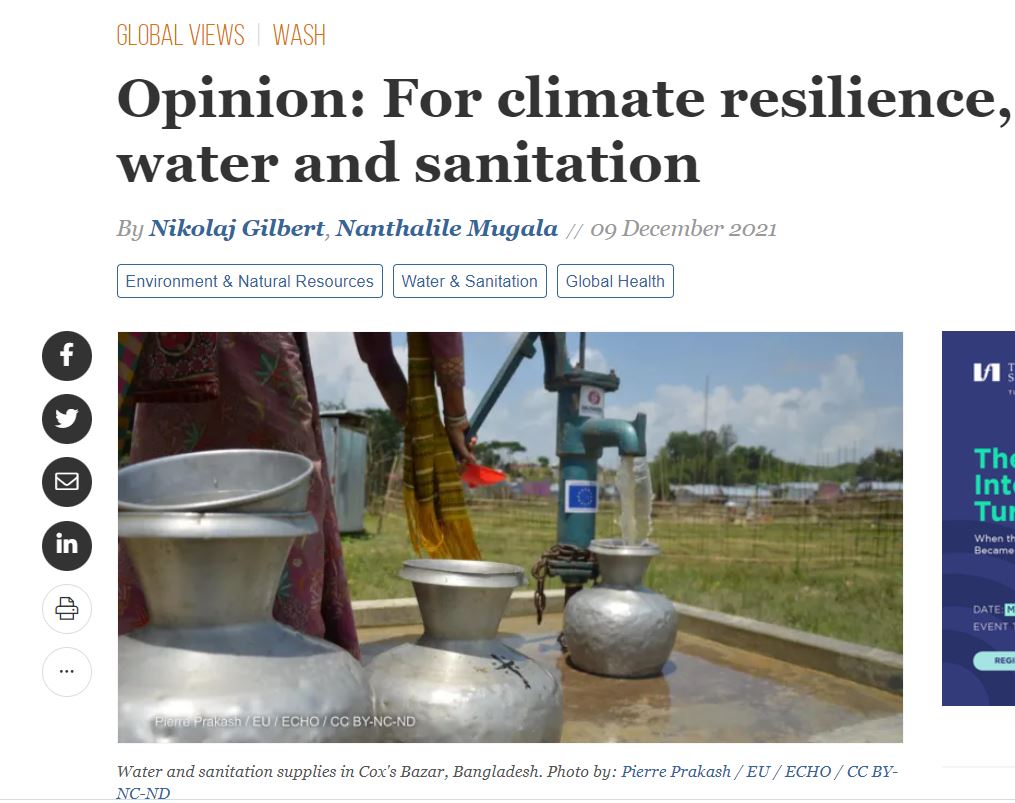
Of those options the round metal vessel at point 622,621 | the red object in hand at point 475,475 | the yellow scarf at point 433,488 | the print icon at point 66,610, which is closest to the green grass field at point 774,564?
the round metal vessel at point 622,621

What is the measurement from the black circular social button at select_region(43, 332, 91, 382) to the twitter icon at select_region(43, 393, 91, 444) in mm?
51

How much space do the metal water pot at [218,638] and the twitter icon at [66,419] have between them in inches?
13.8

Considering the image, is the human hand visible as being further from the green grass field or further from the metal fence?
the metal fence

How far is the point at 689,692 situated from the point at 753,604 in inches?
86.9

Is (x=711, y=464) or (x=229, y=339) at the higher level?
(x=229, y=339)

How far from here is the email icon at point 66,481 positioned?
5.94 ft

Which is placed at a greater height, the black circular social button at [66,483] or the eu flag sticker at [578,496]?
the black circular social button at [66,483]

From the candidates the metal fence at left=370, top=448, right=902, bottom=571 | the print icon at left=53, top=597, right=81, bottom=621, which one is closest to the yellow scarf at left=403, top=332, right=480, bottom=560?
the print icon at left=53, top=597, right=81, bottom=621

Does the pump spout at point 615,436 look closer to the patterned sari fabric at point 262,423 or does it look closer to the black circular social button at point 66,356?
the patterned sari fabric at point 262,423

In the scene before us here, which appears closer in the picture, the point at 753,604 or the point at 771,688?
the point at 771,688

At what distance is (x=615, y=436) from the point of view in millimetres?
4688
